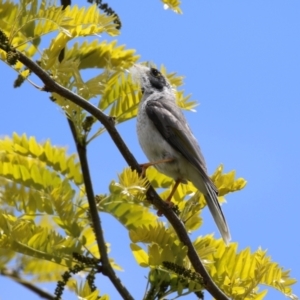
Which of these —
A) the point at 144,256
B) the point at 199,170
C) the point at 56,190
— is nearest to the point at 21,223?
the point at 56,190

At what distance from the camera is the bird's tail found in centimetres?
382

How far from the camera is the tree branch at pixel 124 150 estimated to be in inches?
99.5

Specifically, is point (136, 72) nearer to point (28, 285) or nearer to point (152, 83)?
point (152, 83)

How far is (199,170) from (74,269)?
203 cm

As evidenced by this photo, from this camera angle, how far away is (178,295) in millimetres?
2961

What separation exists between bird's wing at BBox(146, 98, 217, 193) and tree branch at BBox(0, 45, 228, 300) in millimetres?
1715

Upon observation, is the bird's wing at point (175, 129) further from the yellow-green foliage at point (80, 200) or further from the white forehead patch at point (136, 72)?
the yellow-green foliage at point (80, 200)

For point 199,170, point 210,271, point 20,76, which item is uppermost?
point 199,170

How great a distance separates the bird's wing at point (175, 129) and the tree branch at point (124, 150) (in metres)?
1.72

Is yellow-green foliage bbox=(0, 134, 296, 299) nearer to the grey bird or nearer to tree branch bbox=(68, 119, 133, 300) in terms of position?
tree branch bbox=(68, 119, 133, 300)

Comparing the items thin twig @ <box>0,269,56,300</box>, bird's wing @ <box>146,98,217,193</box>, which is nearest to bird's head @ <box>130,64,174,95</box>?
bird's wing @ <box>146,98,217,193</box>

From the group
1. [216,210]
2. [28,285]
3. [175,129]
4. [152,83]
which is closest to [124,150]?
[28,285]

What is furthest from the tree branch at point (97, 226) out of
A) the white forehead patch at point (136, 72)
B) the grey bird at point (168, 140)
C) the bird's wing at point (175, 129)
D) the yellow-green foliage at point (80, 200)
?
the bird's wing at point (175, 129)

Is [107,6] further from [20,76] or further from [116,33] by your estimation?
[20,76]
